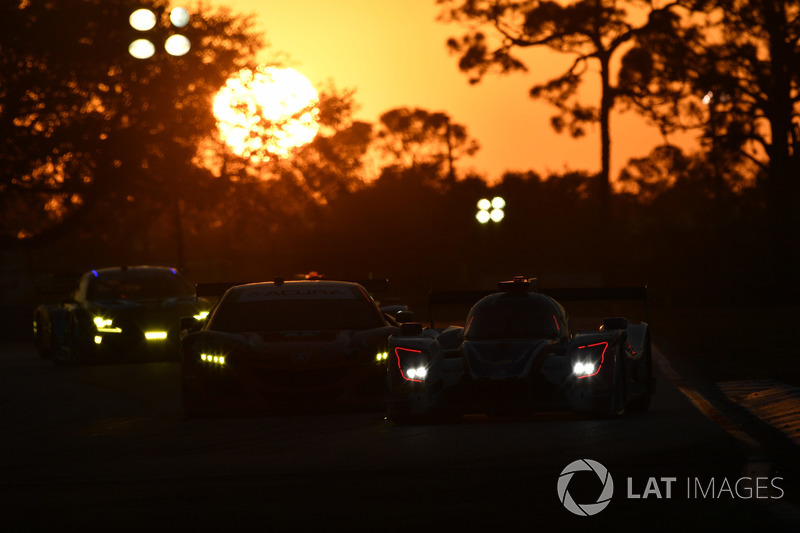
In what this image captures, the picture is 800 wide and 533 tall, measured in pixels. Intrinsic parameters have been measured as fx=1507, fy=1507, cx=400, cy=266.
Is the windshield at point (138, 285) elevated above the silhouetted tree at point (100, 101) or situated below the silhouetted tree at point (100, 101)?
below

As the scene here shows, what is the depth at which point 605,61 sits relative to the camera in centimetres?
4762

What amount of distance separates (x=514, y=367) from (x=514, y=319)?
0.84 m

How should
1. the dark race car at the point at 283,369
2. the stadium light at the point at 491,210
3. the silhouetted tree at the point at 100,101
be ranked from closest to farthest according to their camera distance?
the dark race car at the point at 283,369 < the stadium light at the point at 491,210 < the silhouetted tree at the point at 100,101

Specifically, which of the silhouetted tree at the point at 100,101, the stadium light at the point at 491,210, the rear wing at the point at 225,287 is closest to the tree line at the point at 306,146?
the silhouetted tree at the point at 100,101

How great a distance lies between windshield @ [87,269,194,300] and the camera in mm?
23062

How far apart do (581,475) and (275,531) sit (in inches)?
93.9

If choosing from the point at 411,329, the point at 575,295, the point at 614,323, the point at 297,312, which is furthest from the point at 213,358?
the point at 614,323

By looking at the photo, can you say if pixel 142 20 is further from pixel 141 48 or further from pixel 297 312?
pixel 297 312

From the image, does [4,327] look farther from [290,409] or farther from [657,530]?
[657,530]

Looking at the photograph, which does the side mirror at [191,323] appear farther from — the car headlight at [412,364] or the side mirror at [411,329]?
the car headlight at [412,364]

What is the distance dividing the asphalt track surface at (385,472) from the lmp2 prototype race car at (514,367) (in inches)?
8.6

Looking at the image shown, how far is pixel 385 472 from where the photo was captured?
372 inches

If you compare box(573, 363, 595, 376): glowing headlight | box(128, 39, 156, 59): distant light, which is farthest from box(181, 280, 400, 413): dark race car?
box(128, 39, 156, 59): distant light

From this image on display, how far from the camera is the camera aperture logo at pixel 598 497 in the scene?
25.5ft
